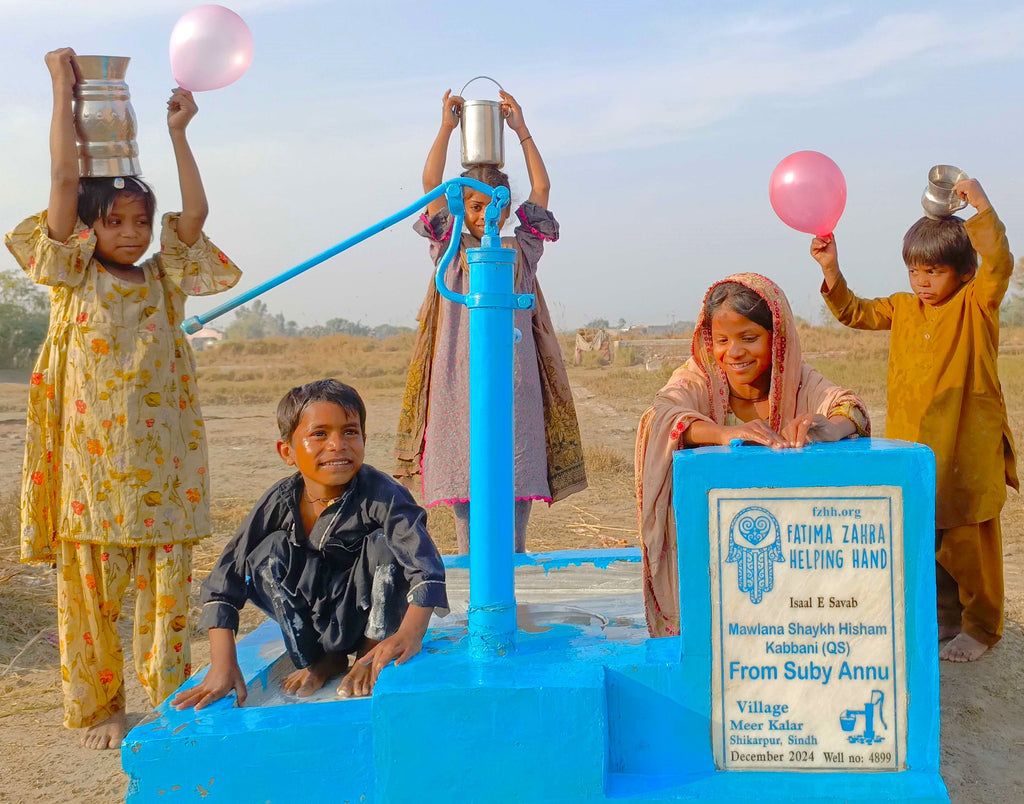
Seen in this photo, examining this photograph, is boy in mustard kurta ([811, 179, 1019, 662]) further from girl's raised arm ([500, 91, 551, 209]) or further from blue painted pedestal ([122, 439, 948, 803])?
blue painted pedestal ([122, 439, 948, 803])

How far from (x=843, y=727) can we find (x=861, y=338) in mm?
23558

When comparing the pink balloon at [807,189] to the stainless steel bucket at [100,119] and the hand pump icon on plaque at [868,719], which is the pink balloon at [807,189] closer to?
the hand pump icon on plaque at [868,719]

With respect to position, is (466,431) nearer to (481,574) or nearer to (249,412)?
(481,574)

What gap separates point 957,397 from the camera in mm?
3639

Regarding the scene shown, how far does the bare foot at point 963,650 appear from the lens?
3.67 metres

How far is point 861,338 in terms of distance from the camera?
24422 mm

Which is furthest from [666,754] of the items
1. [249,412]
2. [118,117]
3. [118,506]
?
[249,412]

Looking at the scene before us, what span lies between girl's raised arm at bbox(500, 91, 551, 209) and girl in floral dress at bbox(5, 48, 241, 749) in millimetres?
1335

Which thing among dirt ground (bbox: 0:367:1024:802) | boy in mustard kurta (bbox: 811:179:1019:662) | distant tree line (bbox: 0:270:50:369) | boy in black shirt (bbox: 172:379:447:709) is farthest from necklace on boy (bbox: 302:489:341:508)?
→ distant tree line (bbox: 0:270:50:369)

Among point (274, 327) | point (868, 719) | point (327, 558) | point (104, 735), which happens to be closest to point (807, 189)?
point (868, 719)

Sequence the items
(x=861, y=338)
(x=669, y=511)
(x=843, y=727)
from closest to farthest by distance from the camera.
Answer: (x=843, y=727)
(x=669, y=511)
(x=861, y=338)

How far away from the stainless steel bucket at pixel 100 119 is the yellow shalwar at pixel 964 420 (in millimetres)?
2444

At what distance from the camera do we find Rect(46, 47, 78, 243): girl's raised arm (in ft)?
9.93

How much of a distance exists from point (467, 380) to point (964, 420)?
5.88 feet
